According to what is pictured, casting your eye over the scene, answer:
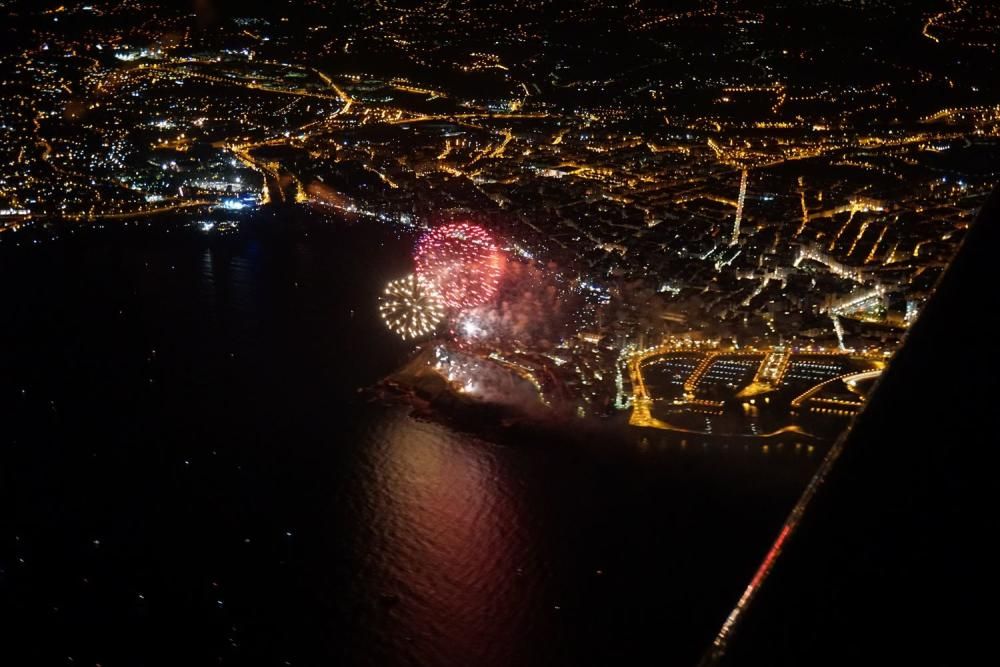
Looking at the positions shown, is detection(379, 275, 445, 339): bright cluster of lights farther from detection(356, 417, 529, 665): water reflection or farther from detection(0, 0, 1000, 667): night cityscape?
detection(356, 417, 529, 665): water reflection

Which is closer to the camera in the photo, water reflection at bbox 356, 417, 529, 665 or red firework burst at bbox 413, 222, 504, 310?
water reflection at bbox 356, 417, 529, 665

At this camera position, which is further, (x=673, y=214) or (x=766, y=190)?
(x=766, y=190)

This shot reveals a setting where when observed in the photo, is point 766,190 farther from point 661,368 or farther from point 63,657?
point 63,657

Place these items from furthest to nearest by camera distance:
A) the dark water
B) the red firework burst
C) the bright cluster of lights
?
the red firework burst, the bright cluster of lights, the dark water

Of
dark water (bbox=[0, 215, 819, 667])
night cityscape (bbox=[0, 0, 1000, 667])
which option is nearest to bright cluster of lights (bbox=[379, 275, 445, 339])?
night cityscape (bbox=[0, 0, 1000, 667])

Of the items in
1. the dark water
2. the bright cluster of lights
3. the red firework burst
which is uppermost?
the red firework burst

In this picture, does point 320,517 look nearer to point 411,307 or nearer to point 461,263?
point 411,307

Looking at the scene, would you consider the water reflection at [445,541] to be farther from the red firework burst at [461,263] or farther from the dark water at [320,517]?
the red firework burst at [461,263]

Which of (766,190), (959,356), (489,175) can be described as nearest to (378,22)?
(489,175)
